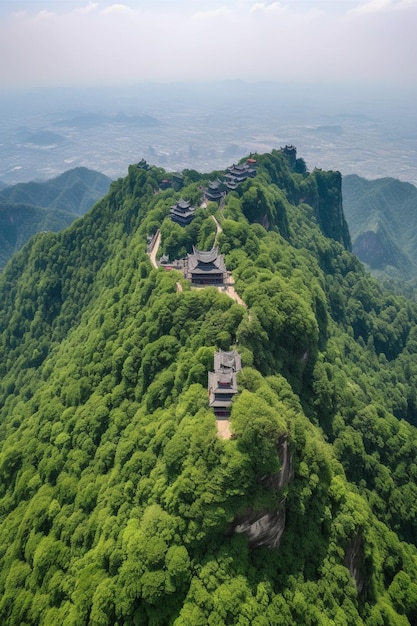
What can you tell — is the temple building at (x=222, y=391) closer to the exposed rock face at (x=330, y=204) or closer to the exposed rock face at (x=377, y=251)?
the exposed rock face at (x=330, y=204)

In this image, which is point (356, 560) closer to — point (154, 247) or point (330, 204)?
point (154, 247)

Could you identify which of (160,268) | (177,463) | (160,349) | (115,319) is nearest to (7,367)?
(115,319)

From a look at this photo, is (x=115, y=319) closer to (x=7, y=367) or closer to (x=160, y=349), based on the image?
(x=160, y=349)

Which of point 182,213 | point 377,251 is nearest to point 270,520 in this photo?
point 182,213

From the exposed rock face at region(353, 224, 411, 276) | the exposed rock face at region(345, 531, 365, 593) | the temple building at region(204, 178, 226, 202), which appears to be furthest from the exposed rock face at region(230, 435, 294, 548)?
→ the exposed rock face at region(353, 224, 411, 276)

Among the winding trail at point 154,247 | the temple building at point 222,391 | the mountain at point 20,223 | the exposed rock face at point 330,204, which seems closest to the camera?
the temple building at point 222,391

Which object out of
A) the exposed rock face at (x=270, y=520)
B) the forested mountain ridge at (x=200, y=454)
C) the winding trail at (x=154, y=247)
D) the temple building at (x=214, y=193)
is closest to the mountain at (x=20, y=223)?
the forested mountain ridge at (x=200, y=454)

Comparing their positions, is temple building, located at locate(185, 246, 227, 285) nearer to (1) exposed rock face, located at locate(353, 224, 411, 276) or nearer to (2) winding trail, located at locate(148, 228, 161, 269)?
(2) winding trail, located at locate(148, 228, 161, 269)
